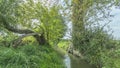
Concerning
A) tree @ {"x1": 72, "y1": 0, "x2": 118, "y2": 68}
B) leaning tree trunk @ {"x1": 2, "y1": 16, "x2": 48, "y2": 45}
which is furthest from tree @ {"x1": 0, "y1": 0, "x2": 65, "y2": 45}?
tree @ {"x1": 72, "y1": 0, "x2": 118, "y2": 68}

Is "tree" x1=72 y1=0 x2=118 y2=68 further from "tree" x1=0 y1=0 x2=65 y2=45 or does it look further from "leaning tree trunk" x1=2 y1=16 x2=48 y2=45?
"leaning tree trunk" x1=2 y1=16 x2=48 y2=45

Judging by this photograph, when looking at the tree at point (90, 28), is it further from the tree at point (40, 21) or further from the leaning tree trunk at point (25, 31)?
the leaning tree trunk at point (25, 31)

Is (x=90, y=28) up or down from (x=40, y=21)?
down

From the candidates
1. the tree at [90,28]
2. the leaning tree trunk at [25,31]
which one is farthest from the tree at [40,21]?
the tree at [90,28]

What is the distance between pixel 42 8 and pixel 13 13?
8.88 ft

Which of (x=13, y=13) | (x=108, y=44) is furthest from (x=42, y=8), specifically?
(x=108, y=44)

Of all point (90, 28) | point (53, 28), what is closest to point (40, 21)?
point (53, 28)

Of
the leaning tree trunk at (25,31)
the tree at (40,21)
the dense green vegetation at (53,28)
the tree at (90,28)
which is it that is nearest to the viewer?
the dense green vegetation at (53,28)

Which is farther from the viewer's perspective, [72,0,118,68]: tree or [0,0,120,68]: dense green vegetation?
[72,0,118,68]: tree

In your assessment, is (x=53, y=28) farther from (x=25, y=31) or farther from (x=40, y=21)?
(x=25, y=31)

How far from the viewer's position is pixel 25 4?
43.1ft

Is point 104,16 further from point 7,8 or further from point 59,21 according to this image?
point 7,8

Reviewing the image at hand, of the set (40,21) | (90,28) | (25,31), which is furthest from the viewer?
(40,21)

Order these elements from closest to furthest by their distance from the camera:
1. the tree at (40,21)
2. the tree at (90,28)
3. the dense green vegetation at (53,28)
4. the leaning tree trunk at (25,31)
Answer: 1. the dense green vegetation at (53,28)
2. the leaning tree trunk at (25,31)
3. the tree at (90,28)
4. the tree at (40,21)
